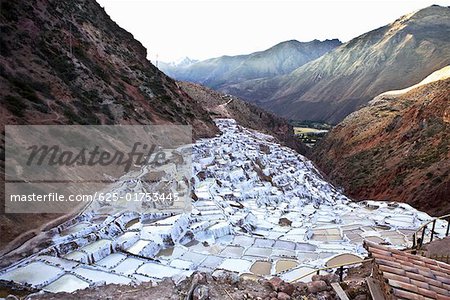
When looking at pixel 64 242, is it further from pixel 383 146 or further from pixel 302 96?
pixel 302 96

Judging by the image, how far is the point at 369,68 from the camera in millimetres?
102000

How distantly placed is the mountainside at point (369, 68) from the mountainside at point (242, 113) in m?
39.2

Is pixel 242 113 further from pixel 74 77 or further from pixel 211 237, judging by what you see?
pixel 211 237

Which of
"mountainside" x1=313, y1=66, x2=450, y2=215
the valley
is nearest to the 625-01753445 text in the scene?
the valley

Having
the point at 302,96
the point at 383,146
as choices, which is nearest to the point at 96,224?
the point at 383,146

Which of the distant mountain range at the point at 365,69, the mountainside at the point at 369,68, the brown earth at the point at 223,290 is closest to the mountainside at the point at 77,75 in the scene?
the brown earth at the point at 223,290

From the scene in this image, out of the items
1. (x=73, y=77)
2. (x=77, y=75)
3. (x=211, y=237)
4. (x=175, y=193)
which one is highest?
(x=77, y=75)

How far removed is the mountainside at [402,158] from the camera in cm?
2294

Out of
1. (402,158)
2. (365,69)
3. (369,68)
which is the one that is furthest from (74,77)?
(365,69)

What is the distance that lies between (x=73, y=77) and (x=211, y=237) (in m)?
14.6

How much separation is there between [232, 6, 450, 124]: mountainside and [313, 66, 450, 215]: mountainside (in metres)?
51.6

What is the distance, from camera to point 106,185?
42.1 feet

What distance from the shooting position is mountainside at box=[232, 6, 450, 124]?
87.2 metres

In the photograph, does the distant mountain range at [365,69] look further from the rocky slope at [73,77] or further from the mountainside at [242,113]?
the rocky slope at [73,77]
